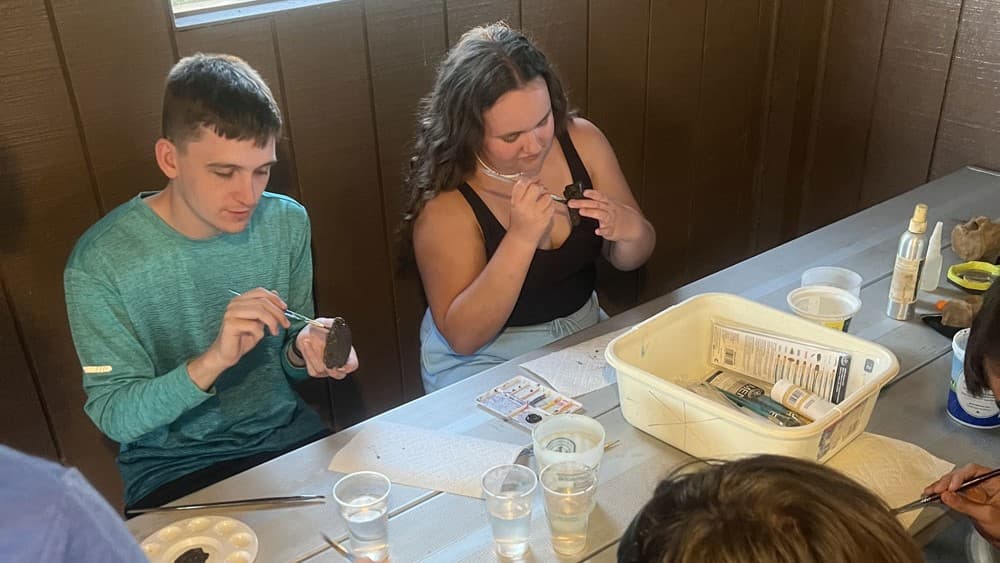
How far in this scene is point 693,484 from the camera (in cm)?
76

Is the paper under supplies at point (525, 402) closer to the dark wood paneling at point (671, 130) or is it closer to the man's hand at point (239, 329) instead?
the man's hand at point (239, 329)

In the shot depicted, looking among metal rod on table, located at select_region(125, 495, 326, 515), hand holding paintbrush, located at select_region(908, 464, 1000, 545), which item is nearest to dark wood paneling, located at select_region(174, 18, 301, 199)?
metal rod on table, located at select_region(125, 495, 326, 515)

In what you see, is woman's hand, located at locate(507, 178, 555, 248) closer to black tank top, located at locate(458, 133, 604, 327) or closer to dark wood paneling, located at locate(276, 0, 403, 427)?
black tank top, located at locate(458, 133, 604, 327)

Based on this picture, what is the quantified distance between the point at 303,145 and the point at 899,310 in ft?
3.97

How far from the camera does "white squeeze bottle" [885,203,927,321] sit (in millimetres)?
1455

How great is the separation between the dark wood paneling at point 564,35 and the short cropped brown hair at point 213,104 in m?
0.88

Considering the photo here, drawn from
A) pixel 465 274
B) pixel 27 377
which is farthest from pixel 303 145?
pixel 27 377

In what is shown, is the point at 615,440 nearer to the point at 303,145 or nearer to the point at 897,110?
the point at 303,145

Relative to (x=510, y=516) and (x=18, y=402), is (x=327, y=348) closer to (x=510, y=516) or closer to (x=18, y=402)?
(x=510, y=516)

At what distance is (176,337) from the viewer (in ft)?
4.75

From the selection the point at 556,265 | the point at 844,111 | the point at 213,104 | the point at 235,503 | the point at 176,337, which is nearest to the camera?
the point at 235,503

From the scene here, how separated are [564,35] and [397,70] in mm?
483

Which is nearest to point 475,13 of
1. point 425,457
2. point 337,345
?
point 337,345

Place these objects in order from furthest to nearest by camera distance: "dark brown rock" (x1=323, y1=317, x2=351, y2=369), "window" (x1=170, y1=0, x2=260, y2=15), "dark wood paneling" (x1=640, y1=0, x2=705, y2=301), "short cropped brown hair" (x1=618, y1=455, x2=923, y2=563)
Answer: "dark wood paneling" (x1=640, y1=0, x2=705, y2=301) → "window" (x1=170, y1=0, x2=260, y2=15) → "dark brown rock" (x1=323, y1=317, x2=351, y2=369) → "short cropped brown hair" (x1=618, y1=455, x2=923, y2=563)
